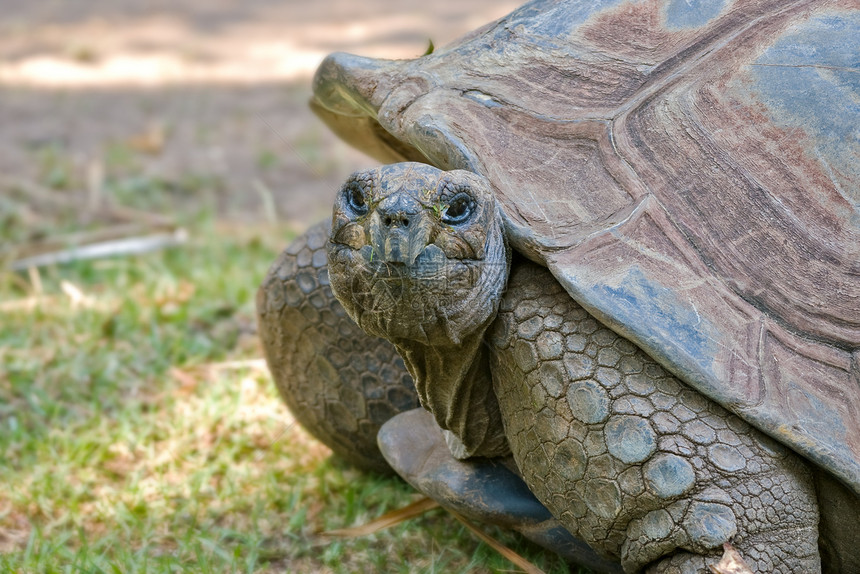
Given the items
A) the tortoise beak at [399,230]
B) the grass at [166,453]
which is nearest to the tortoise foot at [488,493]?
the grass at [166,453]

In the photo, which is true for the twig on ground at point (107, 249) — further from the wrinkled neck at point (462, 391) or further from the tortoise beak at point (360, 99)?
the wrinkled neck at point (462, 391)

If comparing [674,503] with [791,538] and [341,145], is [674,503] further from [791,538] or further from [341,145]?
[341,145]

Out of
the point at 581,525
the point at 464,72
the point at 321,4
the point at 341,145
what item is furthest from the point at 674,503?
the point at 321,4

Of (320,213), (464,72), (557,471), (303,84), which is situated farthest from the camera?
(303,84)

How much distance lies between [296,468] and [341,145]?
3.48 m

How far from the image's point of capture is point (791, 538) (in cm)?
190

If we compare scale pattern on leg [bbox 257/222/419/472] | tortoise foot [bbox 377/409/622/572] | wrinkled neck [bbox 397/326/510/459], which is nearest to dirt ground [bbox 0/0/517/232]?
scale pattern on leg [bbox 257/222/419/472]

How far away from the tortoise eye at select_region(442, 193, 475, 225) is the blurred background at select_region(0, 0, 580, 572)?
83 cm

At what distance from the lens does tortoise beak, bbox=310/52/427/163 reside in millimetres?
2533

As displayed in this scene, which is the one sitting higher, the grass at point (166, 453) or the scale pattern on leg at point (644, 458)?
the scale pattern on leg at point (644, 458)

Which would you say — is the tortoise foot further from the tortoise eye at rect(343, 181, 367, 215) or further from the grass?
the tortoise eye at rect(343, 181, 367, 215)

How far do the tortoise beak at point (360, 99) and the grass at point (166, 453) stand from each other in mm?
936

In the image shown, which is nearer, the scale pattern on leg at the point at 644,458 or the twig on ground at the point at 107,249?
the scale pattern on leg at the point at 644,458

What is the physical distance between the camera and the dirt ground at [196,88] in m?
5.72
